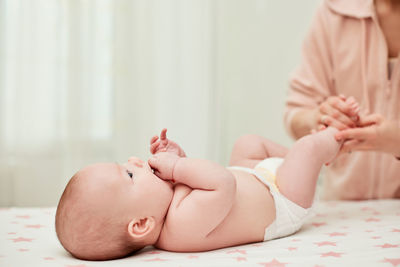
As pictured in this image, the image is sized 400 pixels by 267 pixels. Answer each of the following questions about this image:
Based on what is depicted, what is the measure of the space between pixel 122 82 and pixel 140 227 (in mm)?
1597

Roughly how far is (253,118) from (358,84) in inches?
41.0

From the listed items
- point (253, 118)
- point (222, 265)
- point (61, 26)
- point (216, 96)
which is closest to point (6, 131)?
point (61, 26)

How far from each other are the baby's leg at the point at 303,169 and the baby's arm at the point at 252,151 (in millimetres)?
164

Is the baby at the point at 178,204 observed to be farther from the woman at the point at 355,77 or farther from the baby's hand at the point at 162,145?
the woman at the point at 355,77

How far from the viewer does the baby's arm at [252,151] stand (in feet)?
4.90

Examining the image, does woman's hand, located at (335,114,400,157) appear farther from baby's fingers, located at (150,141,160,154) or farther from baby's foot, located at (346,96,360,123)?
baby's fingers, located at (150,141,160,154)

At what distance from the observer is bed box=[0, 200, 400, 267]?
0.98m

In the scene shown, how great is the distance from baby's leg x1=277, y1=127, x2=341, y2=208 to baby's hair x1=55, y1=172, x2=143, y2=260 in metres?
0.48

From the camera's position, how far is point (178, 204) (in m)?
1.11

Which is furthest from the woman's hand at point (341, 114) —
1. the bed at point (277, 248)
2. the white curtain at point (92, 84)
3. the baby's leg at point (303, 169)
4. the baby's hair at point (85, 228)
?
the white curtain at point (92, 84)

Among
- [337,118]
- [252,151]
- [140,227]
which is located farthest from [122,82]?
[140,227]

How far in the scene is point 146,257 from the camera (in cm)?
105

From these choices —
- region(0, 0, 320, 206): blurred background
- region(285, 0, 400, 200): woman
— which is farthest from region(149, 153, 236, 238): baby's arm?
region(0, 0, 320, 206): blurred background

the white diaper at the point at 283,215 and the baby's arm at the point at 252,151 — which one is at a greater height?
the baby's arm at the point at 252,151
